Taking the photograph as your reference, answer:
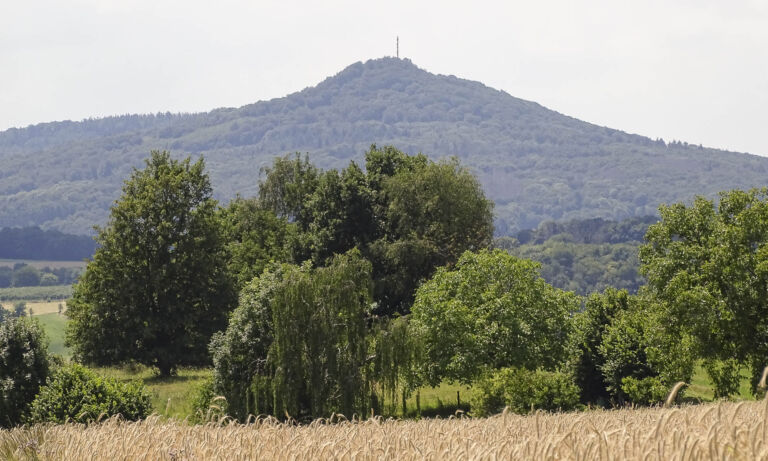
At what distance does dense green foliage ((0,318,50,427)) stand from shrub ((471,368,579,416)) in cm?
2026

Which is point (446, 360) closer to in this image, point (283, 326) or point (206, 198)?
point (283, 326)

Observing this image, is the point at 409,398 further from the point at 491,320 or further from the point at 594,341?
the point at 594,341

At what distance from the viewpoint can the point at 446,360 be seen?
164 feet

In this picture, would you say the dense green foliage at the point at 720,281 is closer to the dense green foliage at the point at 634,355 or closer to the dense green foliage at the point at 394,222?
the dense green foliage at the point at 634,355

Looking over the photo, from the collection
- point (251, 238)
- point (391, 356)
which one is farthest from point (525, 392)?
point (251, 238)

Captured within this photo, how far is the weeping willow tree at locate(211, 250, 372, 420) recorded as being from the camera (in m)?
38.6

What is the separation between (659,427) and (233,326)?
39017mm

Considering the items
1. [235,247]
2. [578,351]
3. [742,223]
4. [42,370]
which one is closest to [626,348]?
[578,351]

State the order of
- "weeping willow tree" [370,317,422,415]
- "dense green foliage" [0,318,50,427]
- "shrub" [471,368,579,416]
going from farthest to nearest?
1. "weeping willow tree" [370,317,422,415]
2. "shrub" [471,368,579,416]
3. "dense green foliage" [0,318,50,427]

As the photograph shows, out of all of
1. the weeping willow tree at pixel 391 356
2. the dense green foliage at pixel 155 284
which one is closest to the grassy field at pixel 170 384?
the dense green foliage at pixel 155 284

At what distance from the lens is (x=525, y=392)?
38.5 metres

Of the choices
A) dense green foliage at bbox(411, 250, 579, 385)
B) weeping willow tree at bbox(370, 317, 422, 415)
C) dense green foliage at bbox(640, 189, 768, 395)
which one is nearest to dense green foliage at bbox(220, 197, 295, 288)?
dense green foliage at bbox(411, 250, 579, 385)

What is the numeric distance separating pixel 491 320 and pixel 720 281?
51.7 ft

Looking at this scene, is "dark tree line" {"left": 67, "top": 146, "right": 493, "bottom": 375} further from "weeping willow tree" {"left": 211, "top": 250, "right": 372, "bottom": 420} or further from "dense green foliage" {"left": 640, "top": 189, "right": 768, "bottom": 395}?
"dense green foliage" {"left": 640, "top": 189, "right": 768, "bottom": 395}
